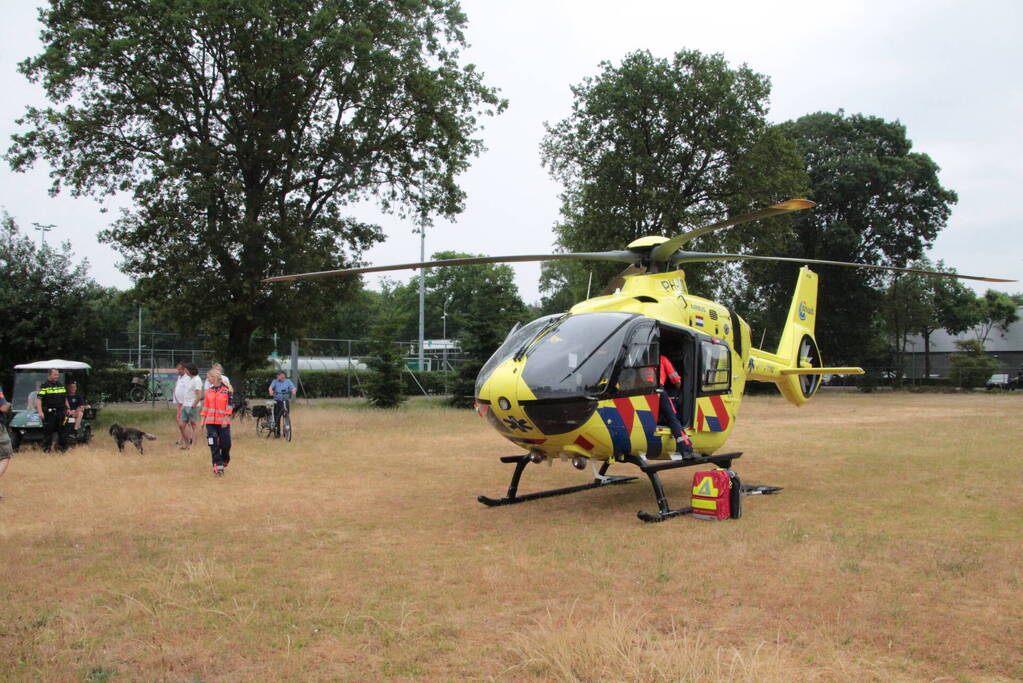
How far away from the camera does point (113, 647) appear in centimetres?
476

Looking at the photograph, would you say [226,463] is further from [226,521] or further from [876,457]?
[876,457]

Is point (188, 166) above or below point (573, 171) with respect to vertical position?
below

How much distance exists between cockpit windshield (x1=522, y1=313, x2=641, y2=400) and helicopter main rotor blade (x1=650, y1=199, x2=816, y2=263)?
1153 mm

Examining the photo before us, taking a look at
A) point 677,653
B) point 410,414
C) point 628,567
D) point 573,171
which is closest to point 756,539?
point 628,567

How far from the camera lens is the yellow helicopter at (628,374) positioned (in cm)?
798

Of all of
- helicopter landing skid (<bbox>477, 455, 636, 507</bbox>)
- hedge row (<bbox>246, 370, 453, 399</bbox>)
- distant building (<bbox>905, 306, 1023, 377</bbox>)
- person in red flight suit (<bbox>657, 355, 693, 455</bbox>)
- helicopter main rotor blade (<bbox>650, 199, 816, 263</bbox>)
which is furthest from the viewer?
distant building (<bbox>905, 306, 1023, 377</bbox>)

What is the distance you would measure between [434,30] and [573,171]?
12.7m

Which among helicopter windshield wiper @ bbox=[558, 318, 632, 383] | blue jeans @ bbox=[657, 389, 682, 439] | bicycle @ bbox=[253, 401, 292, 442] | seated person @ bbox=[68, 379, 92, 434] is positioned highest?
helicopter windshield wiper @ bbox=[558, 318, 632, 383]

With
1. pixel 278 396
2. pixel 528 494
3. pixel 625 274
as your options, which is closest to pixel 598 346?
pixel 625 274

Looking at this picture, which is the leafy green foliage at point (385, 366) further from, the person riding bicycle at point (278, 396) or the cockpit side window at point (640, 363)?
the cockpit side window at point (640, 363)

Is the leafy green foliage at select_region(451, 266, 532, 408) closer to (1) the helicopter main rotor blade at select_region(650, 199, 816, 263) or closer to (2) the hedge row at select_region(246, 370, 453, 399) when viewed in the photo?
(2) the hedge row at select_region(246, 370, 453, 399)

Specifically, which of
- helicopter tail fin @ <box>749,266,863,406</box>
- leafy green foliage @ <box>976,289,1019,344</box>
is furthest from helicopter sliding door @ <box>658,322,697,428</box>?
leafy green foliage @ <box>976,289,1019,344</box>

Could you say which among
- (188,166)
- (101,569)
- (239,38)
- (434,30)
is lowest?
(101,569)

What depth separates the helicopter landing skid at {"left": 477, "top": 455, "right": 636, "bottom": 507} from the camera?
946 centimetres
